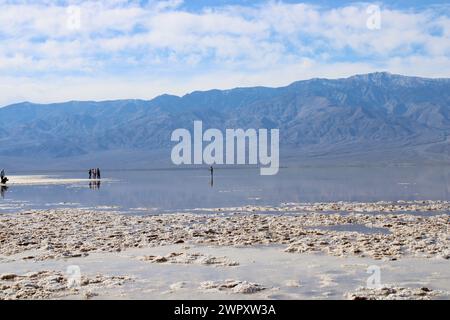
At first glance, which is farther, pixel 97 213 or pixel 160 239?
pixel 97 213

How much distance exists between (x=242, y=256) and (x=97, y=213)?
12904 millimetres

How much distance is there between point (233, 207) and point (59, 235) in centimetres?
1173

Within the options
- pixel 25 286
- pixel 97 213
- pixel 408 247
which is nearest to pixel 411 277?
pixel 408 247

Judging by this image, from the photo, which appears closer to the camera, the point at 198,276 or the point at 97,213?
the point at 198,276

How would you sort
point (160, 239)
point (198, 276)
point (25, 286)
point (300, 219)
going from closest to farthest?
point (25, 286) < point (198, 276) < point (160, 239) < point (300, 219)

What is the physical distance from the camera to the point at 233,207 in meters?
28.8

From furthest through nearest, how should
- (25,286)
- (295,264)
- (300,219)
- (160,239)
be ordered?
(300,219) → (160,239) → (295,264) → (25,286)

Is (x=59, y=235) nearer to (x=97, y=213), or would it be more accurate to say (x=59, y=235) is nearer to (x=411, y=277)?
(x=97, y=213)

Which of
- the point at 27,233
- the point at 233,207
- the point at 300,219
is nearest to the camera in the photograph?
the point at 27,233

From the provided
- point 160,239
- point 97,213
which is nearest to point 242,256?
point 160,239

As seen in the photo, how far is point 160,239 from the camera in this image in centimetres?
1742
